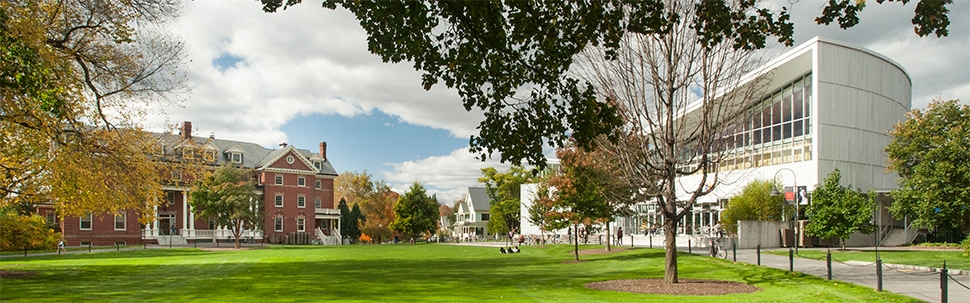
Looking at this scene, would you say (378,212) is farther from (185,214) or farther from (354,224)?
(185,214)

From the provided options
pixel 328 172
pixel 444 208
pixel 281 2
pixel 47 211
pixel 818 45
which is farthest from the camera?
pixel 444 208

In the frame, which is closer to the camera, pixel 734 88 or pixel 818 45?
pixel 734 88

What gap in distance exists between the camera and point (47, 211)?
190ft

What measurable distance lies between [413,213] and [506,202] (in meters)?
12.9

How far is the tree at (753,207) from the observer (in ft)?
138

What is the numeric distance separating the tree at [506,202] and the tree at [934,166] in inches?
1687

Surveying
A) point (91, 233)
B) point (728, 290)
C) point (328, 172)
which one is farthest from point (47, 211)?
point (728, 290)

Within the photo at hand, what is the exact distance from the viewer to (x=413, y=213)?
240 feet

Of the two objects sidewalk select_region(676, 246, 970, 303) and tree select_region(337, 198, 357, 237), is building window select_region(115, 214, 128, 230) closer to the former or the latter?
tree select_region(337, 198, 357, 237)

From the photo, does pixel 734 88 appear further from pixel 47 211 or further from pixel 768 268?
pixel 47 211

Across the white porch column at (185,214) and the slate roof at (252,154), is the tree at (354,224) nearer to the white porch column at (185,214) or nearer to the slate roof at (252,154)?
the slate roof at (252,154)

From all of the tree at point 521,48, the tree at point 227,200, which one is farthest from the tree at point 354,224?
the tree at point 521,48

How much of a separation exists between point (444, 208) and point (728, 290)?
5079 inches

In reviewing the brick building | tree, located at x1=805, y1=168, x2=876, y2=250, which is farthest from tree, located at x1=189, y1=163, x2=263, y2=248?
tree, located at x1=805, y1=168, x2=876, y2=250
